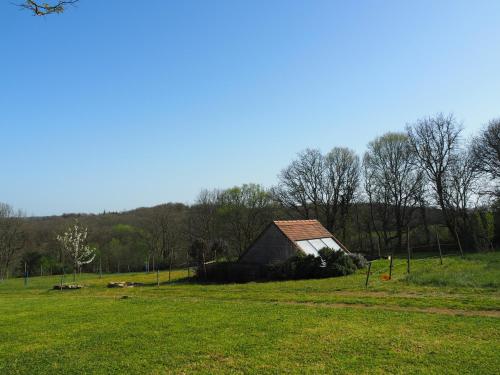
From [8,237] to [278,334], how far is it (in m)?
59.0

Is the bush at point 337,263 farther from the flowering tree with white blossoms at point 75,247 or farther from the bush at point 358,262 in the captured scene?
the flowering tree with white blossoms at point 75,247

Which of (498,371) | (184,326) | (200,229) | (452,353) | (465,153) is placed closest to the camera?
(498,371)

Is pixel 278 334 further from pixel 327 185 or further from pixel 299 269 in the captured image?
pixel 327 185

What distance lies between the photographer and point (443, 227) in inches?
1992

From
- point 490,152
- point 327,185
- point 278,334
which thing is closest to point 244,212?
point 327,185

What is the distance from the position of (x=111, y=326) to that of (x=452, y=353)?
30.2ft

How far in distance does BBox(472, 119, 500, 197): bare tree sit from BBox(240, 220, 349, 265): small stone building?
21.6 meters

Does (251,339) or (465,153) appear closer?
(251,339)

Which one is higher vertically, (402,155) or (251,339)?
(402,155)

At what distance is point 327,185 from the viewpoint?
4975 cm

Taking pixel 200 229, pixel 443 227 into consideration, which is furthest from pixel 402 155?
pixel 200 229

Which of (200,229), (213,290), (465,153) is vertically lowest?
(213,290)

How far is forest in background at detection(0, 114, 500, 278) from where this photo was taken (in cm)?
4497

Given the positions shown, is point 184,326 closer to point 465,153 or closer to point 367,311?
point 367,311
